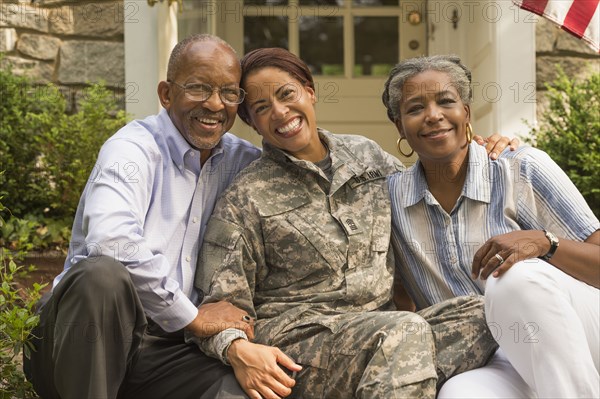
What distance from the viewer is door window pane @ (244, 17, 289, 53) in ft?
19.4

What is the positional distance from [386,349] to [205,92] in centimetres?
103

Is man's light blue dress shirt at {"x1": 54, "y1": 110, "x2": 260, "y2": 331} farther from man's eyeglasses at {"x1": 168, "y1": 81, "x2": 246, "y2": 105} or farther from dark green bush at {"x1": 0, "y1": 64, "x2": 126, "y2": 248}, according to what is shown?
dark green bush at {"x1": 0, "y1": 64, "x2": 126, "y2": 248}

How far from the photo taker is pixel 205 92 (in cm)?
276

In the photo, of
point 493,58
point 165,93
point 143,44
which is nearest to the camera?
point 165,93

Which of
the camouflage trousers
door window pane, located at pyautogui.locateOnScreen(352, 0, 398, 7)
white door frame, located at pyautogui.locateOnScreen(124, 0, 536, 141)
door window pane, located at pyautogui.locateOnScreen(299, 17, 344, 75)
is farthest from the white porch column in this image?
the camouflage trousers

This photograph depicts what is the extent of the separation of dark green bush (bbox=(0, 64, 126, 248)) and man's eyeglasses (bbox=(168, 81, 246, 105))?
1.56 m

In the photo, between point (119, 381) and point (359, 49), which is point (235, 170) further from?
point (359, 49)

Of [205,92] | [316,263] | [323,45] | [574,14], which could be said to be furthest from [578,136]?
[323,45]

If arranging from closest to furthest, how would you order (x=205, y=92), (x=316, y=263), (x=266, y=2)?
(x=316, y=263) < (x=205, y=92) < (x=266, y=2)

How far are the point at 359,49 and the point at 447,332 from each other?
3.77 meters

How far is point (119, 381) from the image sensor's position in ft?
7.78

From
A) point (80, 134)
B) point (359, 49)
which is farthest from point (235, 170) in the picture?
point (359, 49)

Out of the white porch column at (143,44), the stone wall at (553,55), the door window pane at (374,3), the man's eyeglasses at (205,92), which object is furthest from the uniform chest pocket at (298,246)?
the door window pane at (374,3)

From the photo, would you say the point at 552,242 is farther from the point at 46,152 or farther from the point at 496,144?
the point at 46,152
